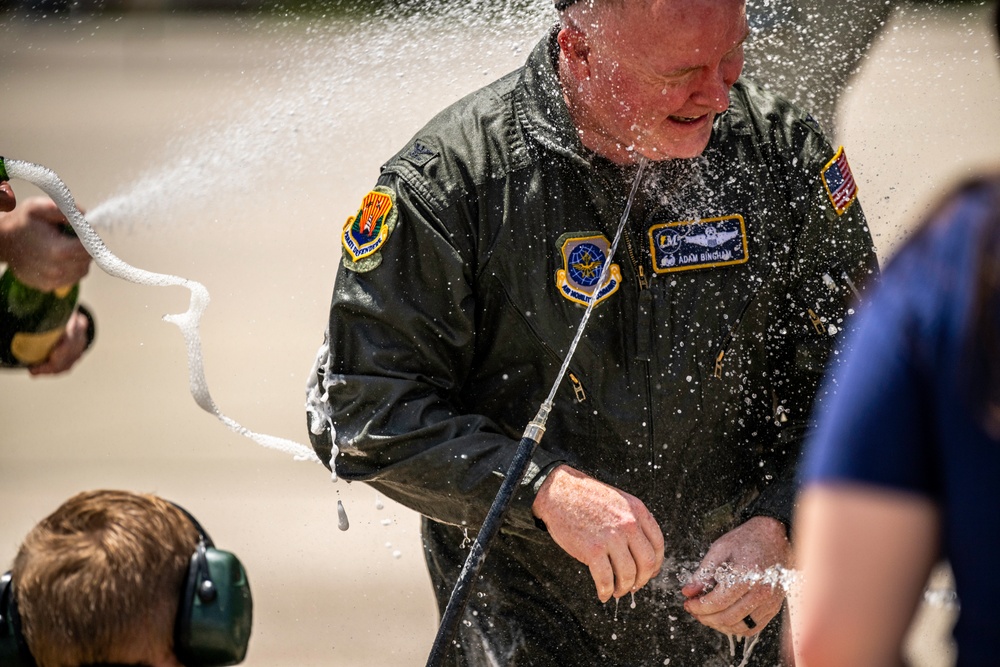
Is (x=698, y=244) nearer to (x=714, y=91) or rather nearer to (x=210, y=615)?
(x=714, y=91)

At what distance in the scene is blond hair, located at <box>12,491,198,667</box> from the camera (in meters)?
1.61

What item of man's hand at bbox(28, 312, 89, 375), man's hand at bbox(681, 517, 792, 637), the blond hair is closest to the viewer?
the blond hair

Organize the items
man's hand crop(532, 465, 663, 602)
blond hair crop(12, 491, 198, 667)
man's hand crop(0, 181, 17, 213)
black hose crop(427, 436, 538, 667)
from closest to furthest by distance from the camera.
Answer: blond hair crop(12, 491, 198, 667) → black hose crop(427, 436, 538, 667) → man's hand crop(532, 465, 663, 602) → man's hand crop(0, 181, 17, 213)

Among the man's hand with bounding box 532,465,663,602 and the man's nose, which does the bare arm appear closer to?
the man's hand with bounding box 532,465,663,602

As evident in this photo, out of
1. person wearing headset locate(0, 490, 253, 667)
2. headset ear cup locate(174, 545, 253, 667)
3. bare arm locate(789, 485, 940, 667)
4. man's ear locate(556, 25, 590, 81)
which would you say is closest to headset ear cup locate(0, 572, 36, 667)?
person wearing headset locate(0, 490, 253, 667)

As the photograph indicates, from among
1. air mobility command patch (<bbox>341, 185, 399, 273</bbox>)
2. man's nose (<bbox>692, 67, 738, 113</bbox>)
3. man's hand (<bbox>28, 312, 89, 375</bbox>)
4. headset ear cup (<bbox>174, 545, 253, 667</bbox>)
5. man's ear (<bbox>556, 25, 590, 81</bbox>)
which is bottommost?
headset ear cup (<bbox>174, 545, 253, 667</bbox>)

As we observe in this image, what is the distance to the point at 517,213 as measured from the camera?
7.91 feet

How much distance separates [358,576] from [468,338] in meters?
2.14

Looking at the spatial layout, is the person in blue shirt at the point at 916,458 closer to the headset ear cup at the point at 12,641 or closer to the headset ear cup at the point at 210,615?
the headset ear cup at the point at 210,615

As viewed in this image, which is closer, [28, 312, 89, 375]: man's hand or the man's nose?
the man's nose

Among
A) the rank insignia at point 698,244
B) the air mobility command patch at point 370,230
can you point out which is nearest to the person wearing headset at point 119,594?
the air mobility command patch at point 370,230

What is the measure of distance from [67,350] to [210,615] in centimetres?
179

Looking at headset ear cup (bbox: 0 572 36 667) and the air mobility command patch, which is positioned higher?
the air mobility command patch

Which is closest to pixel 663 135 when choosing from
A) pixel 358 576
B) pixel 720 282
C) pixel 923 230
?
pixel 720 282
